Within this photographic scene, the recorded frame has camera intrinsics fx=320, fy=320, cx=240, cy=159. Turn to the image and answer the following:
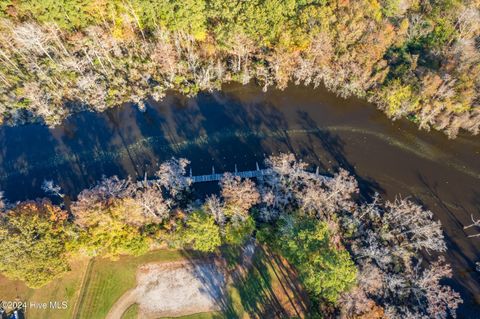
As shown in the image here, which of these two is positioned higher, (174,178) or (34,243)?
(174,178)

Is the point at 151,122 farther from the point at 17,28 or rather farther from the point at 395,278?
the point at 395,278

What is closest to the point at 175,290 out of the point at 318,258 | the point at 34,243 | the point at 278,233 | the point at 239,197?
the point at 239,197

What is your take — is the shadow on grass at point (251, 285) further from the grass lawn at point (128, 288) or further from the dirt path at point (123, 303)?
the dirt path at point (123, 303)

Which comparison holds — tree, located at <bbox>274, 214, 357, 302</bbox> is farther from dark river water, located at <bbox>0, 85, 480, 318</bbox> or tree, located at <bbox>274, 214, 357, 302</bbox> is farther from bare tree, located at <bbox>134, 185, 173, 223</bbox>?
bare tree, located at <bbox>134, 185, 173, 223</bbox>

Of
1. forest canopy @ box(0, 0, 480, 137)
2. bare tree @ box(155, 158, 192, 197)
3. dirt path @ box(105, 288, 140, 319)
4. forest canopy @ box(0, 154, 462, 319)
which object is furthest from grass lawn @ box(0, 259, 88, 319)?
forest canopy @ box(0, 0, 480, 137)

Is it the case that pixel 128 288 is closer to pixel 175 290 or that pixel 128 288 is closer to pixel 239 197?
pixel 175 290

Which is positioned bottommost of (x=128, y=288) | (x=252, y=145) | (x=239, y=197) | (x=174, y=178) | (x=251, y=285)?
(x=251, y=285)

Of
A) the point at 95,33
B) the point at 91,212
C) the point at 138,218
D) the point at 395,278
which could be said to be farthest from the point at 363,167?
the point at 95,33
